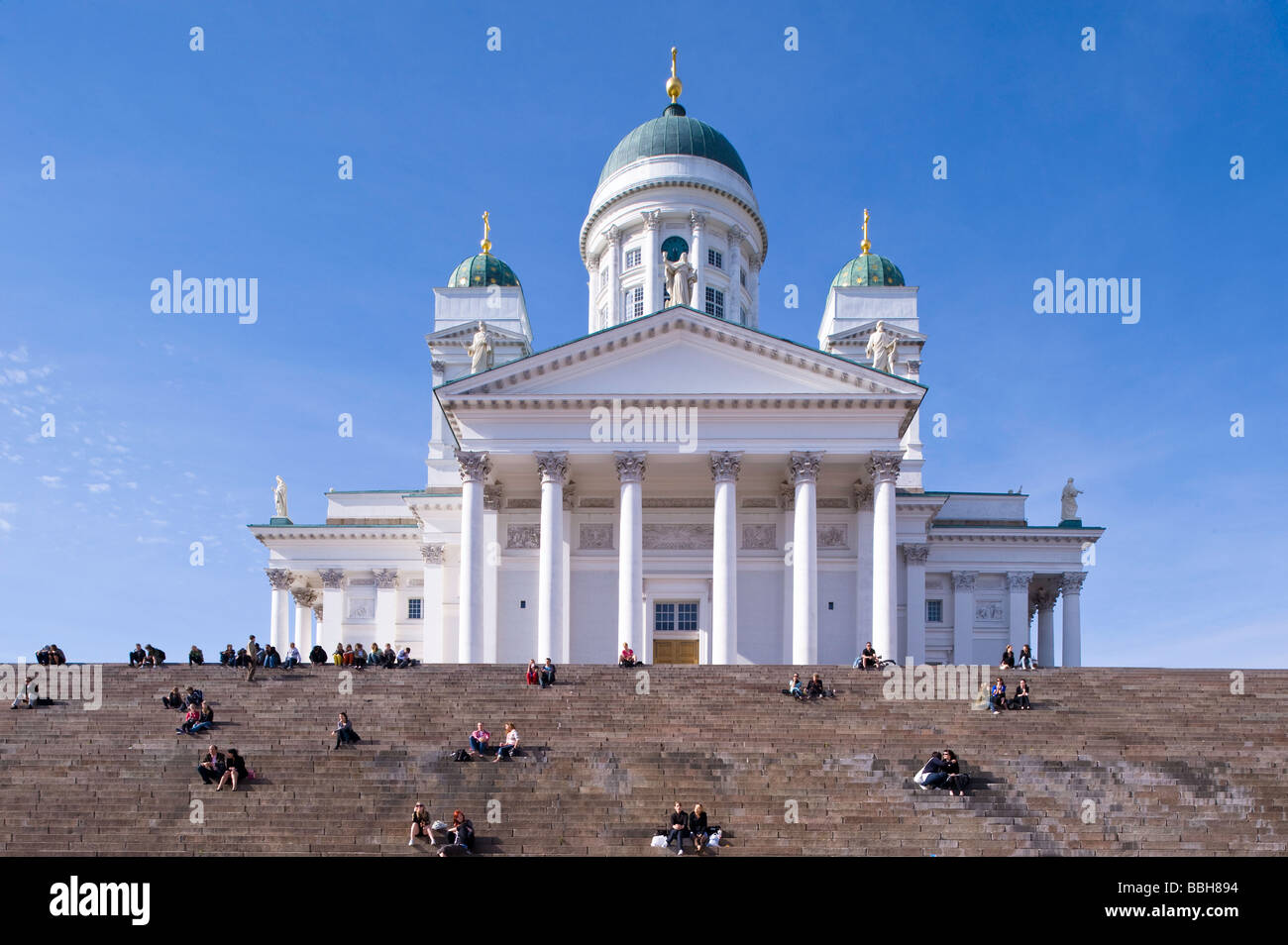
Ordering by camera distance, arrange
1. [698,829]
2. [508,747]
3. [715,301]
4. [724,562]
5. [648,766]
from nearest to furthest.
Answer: [698,829]
[648,766]
[508,747]
[724,562]
[715,301]

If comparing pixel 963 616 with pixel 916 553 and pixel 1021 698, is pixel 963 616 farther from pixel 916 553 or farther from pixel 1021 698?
pixel 1021 698

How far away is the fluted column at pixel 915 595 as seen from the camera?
140 ft

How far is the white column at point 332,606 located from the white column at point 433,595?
5.04 metres

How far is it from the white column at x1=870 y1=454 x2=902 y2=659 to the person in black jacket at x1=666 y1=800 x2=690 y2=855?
14715 millimetres

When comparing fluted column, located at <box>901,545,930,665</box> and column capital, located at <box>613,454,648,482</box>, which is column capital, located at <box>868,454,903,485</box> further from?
fluted column, located at <box>901,545,930,665</box>

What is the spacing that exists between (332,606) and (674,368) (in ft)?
68.0

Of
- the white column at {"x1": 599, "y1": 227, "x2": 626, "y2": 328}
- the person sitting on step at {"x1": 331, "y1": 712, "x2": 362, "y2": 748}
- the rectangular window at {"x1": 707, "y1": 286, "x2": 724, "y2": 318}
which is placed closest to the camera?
the person sitting on step at {"x1": 331, "y1": 712, "x2": 362, "y2": 748}

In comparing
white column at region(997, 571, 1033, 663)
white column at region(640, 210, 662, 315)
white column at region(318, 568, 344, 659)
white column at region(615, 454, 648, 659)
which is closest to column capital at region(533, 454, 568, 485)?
white column at region(615, 454, 648, 659)

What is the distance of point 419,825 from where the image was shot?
1839 centimetres

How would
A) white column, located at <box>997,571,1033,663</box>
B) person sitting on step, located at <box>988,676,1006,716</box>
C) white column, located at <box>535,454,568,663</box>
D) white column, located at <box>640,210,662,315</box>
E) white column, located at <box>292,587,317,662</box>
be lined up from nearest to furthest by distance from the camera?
1. person sitting on step, located at <box>988,676,1006,716</box>
2. white column, located at <box>535,454,568,663</box>
3. white column, located at <box>997,571,1033,663</box>
4. white column, located at <box>640,210,662,315</box>
5. white column, located at <box>292,587,317,662</box>

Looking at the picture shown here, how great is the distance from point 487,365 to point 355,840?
19.9 meters

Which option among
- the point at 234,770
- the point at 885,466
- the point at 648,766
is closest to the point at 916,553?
the point at 885,466

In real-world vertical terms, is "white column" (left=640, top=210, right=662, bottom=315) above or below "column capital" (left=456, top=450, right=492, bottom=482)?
above

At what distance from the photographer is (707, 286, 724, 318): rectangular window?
161 feet
